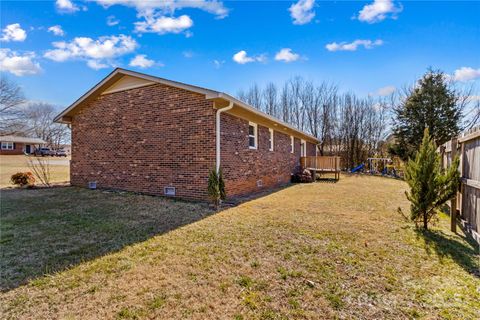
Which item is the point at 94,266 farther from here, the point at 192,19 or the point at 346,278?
the point at 192,19

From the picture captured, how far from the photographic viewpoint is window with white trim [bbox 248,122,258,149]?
32.6 feet

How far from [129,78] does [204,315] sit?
848cm

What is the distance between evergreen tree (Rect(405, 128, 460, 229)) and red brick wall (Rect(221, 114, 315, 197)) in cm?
485

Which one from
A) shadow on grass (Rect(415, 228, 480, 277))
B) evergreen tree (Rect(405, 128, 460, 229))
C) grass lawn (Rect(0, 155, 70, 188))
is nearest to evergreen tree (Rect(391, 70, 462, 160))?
evergreen tree (Rect(405, 128, 460, 229))

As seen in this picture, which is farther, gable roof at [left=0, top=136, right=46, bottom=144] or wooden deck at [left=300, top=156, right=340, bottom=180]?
gable roof at [left=0, top=136, right=46, bottom=144]

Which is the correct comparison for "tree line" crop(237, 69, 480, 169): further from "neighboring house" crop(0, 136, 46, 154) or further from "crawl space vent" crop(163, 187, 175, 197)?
"neighboring house" crop(0, 136, 46, 154)

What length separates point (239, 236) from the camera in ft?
14.6

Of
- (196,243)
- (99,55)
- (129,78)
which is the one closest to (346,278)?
(196,243)

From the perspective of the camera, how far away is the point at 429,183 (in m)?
4.77

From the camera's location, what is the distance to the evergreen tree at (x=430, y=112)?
60.2 feet

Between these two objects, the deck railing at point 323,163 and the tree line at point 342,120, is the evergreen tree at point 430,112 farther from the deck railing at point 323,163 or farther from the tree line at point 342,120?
the deck railing at point 323,163

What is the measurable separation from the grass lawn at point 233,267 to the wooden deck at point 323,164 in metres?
9.48

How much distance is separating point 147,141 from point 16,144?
46712 millimetres

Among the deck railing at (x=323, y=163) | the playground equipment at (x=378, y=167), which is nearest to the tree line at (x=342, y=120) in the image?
the playground equipment at (x=378, y=167)
